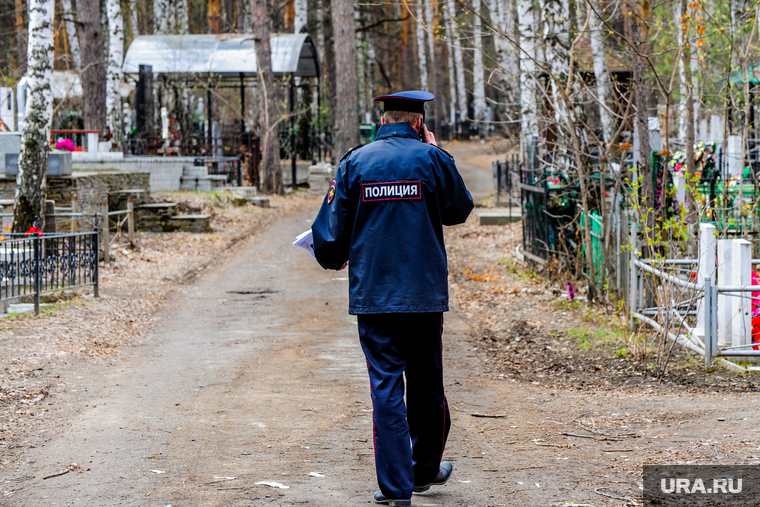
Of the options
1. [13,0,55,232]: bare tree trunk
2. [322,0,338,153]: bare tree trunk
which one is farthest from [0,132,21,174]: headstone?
[322,0,338,153]: bare tree trunk

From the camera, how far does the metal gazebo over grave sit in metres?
24.9

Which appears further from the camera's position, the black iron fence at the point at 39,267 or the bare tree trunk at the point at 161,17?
the bare tree trunk at the point at 161,17

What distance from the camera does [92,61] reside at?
23.6 m

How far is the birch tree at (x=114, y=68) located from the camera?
2417 cm

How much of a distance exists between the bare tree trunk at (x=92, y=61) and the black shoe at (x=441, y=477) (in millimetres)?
21345

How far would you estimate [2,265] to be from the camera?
9.04 meters

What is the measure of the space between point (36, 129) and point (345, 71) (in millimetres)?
13389

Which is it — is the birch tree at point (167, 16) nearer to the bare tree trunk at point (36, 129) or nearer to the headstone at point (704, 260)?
the bare tree trunk at point (36, 129)

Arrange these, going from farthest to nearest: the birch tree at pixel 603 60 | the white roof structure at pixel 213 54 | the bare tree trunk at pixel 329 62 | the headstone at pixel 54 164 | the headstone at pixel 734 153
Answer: the bare tree trunk at pixel 329 62, the white roof structure at pixel 213 54, the headstone at pixel 734 153, the headstone at pixel 54 164, the birch tree at pixel 603 60

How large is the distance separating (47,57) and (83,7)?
13064 millimetres

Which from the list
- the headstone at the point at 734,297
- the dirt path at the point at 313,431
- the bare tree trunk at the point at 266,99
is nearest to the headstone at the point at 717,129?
the bare tree trunk at the point at 266,99

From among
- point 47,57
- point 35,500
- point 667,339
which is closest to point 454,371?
point 667,339

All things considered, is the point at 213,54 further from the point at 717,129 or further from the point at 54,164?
the point at 717,129

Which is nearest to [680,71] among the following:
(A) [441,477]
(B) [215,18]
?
(A) [441,477]
